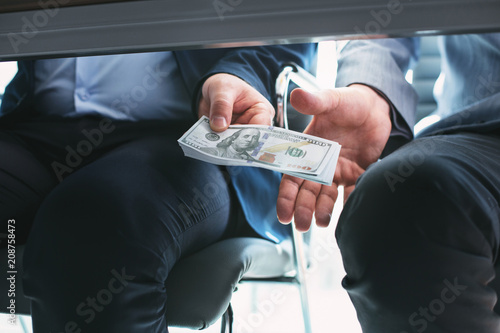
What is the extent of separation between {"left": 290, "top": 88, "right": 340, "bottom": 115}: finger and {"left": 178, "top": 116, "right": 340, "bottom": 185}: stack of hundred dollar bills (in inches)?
3.0

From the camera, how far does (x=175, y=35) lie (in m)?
0.62

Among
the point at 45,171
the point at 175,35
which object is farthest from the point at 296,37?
the point at 45,171

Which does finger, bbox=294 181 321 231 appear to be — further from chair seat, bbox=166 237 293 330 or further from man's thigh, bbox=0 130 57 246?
man's thigh, bbox=0 130 57 246

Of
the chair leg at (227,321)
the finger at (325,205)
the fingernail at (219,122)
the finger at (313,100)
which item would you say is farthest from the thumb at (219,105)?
the chair leg at (227,321)

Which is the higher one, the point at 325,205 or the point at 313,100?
the point at 313,100

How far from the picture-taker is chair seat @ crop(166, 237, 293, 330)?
2.39ft

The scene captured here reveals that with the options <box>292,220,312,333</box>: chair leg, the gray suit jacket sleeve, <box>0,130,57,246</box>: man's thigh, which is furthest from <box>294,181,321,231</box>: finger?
<box>0,130,57,246</box>: man's thigh

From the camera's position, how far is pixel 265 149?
0.90 meters

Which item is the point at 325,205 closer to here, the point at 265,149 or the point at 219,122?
the point at 265,149

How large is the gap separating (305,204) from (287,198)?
4 centimetres

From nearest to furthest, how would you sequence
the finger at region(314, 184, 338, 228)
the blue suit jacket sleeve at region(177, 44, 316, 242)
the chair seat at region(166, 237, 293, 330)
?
the chair seat at region(166, 237, 293, 330) → the finger at region(314, 184, 338, 228) → the blue suit jacket sleeve at region(177, 44, 316, 242)

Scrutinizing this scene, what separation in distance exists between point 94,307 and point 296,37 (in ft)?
1.54

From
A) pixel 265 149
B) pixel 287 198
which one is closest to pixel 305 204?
pixel 287 198

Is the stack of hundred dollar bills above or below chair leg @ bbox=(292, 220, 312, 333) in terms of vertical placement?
above
